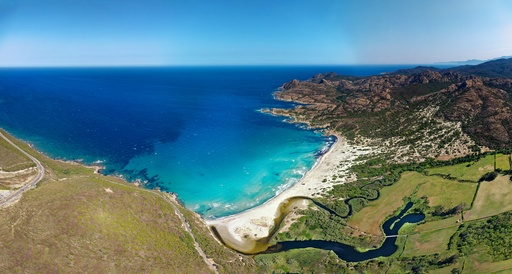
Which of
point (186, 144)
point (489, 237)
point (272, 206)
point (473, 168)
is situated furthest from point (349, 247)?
point (186, 144)

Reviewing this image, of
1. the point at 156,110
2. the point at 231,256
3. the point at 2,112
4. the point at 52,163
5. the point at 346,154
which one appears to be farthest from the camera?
the point at 156,110

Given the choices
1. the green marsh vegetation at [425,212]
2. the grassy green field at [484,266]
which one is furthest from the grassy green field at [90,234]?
the grassy green field at [484,266]

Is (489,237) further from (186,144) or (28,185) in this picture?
(28,185)

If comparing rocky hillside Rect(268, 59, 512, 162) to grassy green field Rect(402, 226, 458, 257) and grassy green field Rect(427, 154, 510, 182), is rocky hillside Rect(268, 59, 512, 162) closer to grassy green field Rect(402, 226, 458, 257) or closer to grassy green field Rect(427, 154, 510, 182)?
grassy green field Rect(427, 154, 510, 182)

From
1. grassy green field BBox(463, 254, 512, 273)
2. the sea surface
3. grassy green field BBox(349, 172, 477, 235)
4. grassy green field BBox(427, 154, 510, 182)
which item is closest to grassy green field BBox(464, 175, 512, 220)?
grassy green field BBox(349, 172, 477, 235)

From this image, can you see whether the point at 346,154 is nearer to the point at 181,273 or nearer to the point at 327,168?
the point at 327,168

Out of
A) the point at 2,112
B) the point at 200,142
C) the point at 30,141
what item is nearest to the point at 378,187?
the point at 200,142

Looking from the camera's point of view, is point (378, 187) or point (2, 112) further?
point (2, 112)

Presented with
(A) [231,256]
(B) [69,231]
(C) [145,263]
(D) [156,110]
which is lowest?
(A) [231,256]
